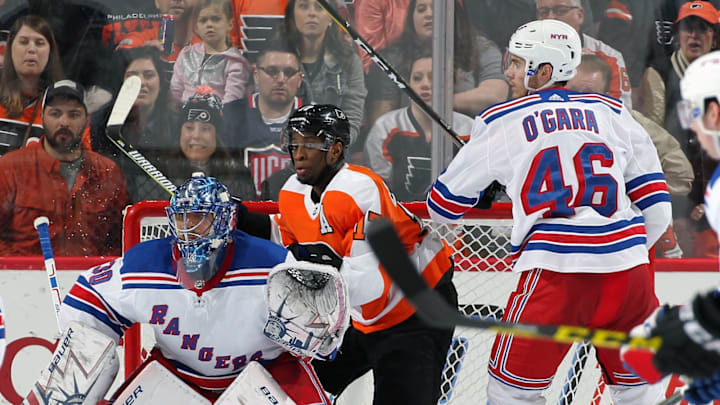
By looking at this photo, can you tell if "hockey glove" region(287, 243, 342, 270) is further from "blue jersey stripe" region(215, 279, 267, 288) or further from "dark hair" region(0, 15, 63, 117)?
"dark hair" region(0, 15, 63, 117)

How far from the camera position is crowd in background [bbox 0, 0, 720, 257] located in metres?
3.98

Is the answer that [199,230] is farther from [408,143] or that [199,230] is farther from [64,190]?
[64,190]

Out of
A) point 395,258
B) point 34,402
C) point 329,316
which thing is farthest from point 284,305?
point 395,258

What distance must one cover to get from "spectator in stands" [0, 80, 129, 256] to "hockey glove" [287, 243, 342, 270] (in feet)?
4.99

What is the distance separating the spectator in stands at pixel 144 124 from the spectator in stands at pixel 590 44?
1699 millimetres

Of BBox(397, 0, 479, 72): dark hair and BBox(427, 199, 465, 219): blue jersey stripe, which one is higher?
BBox(397, 0, 479, 72): dark hair

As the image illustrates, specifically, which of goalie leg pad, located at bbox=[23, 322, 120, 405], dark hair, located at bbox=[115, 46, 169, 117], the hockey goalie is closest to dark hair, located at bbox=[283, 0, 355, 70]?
dark hair, located at bbox=[115, 46, 169, 117]

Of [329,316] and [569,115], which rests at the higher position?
[569,115]

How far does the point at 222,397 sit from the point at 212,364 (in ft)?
0.47

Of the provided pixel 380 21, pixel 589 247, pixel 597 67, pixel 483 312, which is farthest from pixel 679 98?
pixel 589 247

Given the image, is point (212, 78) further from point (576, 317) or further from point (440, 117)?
point (576, 317)

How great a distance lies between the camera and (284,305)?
2.28 m

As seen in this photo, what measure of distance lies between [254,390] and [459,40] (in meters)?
2.15

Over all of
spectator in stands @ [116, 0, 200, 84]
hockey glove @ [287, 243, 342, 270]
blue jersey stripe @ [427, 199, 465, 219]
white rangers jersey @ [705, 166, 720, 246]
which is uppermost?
spectator in stands @ [116, 0, 200, 84]
